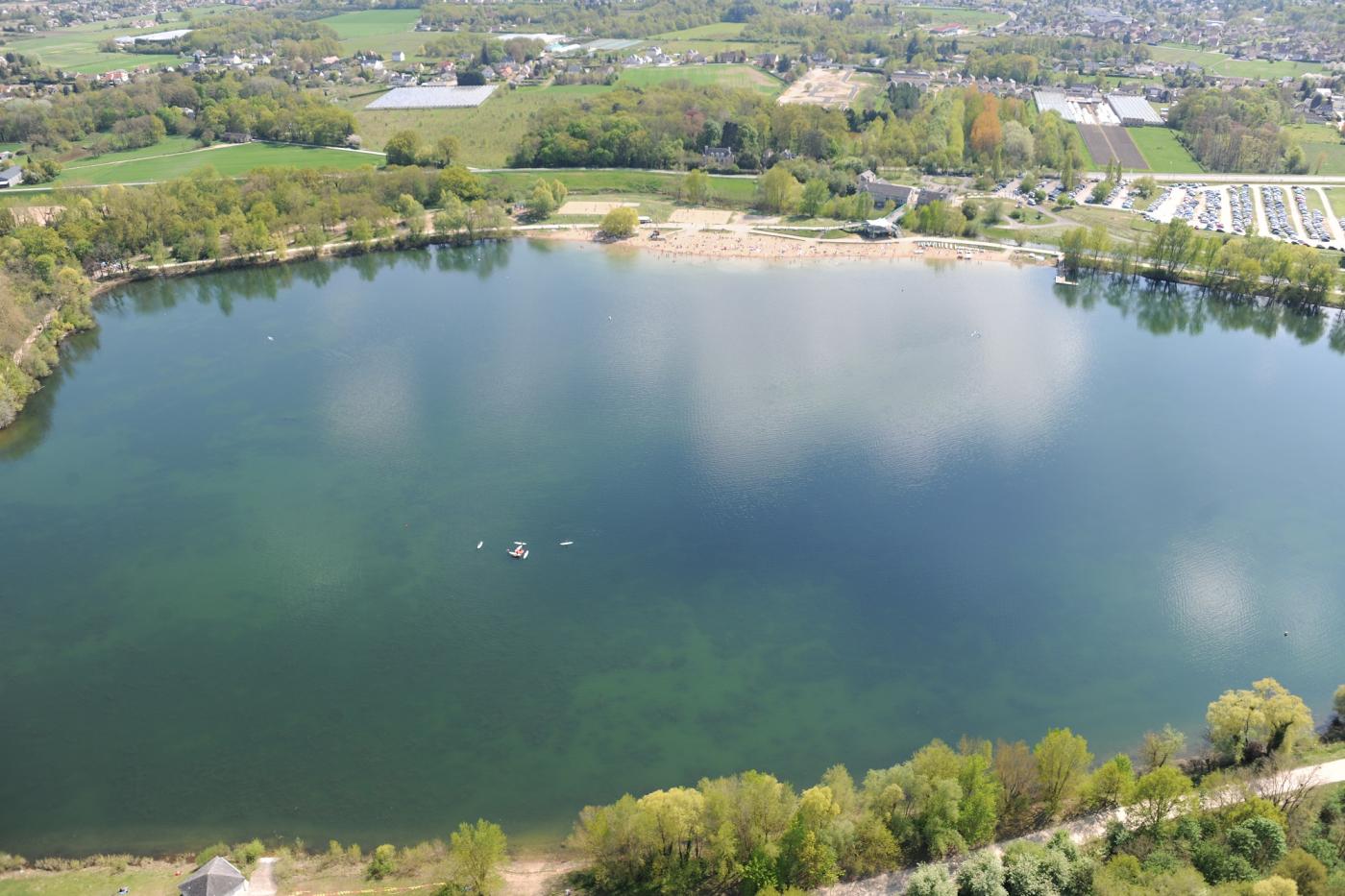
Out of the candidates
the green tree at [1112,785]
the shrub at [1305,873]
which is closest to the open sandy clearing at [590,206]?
the green tree at [1112,785]

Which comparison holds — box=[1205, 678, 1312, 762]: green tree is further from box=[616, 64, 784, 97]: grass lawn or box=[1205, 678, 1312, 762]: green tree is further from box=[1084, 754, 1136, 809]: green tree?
box=[616, 64, 784, 97]: grass lawn

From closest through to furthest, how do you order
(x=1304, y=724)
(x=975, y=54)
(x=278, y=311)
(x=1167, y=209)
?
(x=1304, y=724), (x=278, y=311), (x=1167, y=209), (x=975, y=54)

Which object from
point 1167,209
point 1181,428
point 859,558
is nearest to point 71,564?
point 859,558

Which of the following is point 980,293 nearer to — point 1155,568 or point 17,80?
point 1155,568

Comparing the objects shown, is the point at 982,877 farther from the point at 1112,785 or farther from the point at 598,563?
the point at 598,563

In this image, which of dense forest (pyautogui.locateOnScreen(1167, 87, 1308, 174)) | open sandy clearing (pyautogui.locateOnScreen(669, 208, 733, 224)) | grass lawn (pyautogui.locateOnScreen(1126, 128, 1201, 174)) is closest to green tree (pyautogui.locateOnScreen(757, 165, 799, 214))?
open sandy clearing (pyautogui.locateOnScreen(669, 208, 733, 224))

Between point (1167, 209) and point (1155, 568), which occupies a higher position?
point (1167, 209)
